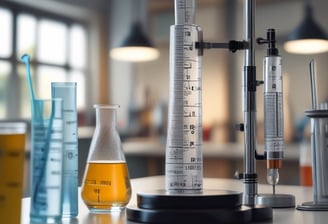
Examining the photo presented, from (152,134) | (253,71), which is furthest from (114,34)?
(253,71)

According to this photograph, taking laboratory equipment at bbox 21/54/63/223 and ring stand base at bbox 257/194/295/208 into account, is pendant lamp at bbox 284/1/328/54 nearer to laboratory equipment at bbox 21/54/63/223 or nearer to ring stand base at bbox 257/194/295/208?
ring stand base at bbox 257/194/295/208

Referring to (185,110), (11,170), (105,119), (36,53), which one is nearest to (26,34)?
(36,53)

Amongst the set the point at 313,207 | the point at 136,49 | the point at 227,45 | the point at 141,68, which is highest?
the point at 136,49

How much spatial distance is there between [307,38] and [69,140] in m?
3.29

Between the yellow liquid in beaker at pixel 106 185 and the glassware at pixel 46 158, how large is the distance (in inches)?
5.3

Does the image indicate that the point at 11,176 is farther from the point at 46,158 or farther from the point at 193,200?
the point at 193,200

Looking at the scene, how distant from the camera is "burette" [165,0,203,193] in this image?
2.59ft

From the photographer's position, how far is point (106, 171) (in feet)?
2.76

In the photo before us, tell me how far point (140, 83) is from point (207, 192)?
13.6ft

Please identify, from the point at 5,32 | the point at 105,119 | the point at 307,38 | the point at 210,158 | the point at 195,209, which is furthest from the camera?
the point at 5,32

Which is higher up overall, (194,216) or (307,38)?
(307,38)

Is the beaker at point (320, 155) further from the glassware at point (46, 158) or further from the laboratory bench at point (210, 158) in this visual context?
the laboratory bench at point (210, 158)

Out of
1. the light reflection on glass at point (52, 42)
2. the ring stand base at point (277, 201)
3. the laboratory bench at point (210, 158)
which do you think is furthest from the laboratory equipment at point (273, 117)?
the light reflection on glass at point (52, 42)

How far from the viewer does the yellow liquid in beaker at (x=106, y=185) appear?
835 millimetres
